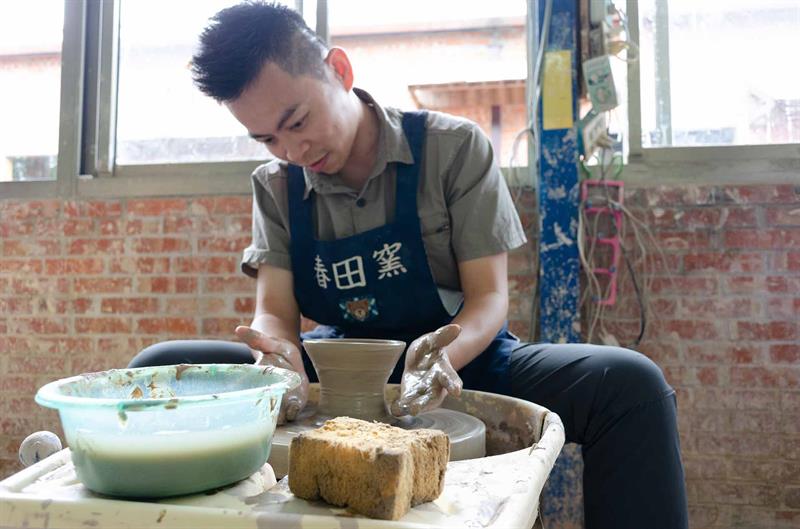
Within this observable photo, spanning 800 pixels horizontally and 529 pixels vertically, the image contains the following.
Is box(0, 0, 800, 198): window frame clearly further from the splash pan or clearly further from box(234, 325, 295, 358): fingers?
the splash pan

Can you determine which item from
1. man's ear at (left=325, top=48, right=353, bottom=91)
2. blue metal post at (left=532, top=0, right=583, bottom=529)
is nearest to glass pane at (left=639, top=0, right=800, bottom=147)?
blue metal post at (left=532, top=0, right=583, bottom=529)

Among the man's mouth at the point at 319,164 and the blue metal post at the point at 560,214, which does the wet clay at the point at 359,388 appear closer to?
the man's mouth at the point at 319,164

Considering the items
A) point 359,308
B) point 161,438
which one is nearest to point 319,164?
point 359,308

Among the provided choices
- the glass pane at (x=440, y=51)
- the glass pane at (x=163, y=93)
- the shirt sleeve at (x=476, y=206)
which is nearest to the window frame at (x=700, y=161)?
the glass pane at (x=440, y=51)

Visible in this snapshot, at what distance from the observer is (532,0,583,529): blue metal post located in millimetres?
1781

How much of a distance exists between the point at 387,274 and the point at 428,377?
0.47m

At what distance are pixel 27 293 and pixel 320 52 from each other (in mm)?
1614

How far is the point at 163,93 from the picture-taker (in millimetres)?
2328

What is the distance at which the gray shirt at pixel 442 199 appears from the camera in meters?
1.36

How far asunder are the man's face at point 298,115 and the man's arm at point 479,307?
40 centimetres

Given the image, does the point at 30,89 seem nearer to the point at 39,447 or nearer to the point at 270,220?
the point at 270,220

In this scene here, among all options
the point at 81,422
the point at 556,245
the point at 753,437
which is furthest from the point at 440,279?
the point at 753,437

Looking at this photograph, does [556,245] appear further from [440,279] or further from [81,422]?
[81,422]

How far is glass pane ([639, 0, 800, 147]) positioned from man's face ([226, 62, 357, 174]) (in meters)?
1.18
